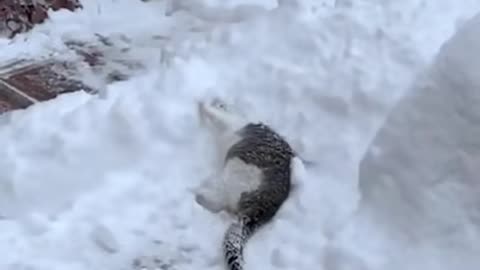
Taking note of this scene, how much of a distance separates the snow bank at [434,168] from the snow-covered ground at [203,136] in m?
0.06

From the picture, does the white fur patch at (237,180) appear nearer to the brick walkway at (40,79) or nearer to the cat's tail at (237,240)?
the cat's tail at (237,240)

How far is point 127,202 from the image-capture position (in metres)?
4.67

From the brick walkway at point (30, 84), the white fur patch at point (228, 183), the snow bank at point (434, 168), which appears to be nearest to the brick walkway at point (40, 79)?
the brick walkway at point (30, 84)

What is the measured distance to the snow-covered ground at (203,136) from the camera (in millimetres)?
4402

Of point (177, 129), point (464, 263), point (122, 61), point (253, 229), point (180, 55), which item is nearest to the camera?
point (464, 263)

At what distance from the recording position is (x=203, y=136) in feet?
16.8

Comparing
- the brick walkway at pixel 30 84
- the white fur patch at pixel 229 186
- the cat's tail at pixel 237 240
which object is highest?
the brick walkway at pixel 30 84

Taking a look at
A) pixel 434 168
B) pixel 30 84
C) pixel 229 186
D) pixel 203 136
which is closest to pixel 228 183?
pixel 229 186

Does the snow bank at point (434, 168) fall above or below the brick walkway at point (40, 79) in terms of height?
below

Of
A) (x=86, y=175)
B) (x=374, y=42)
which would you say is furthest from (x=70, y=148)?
(x=374, y=42)

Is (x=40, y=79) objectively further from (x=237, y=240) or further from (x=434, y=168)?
(x=434, y=168)

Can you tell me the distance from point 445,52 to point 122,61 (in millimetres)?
2107

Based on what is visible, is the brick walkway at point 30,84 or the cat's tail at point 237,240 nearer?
the cat's tail at point 237,240

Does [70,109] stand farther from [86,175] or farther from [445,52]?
[445,52]
